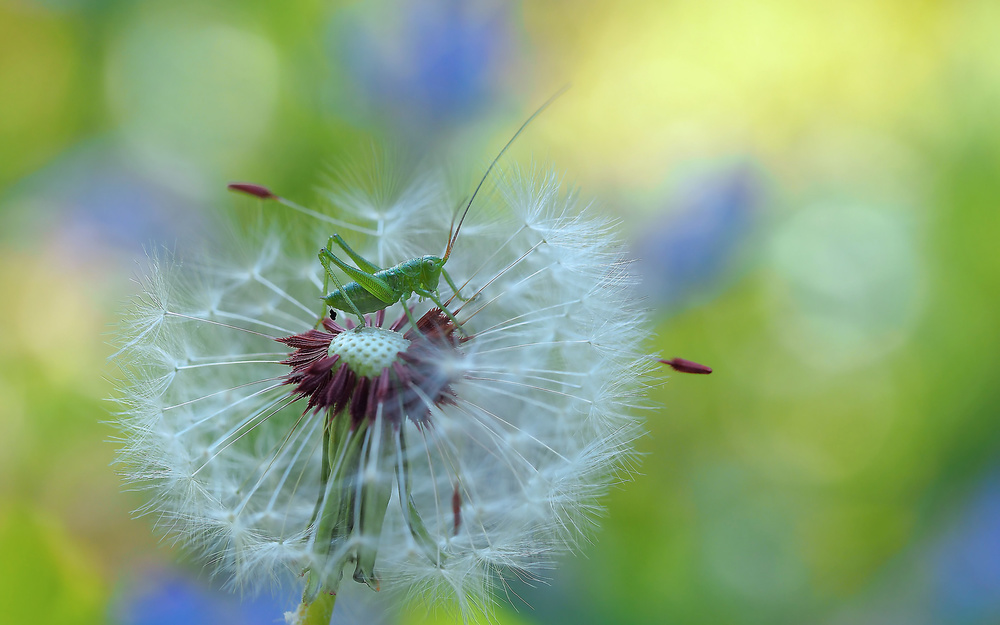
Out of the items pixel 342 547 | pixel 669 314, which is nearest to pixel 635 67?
pixel 669 314

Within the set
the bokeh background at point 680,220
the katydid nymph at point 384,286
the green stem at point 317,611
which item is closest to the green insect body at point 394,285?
the katydid nymph at point 384,286

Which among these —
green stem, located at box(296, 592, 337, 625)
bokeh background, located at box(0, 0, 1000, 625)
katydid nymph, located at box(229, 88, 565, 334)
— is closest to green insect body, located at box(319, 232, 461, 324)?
katydid nymph, located at box(229, 88, 565, 334)

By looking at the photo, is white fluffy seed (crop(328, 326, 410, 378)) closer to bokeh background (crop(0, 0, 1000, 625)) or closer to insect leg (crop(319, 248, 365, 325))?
insect leg (crop(319, 248, 365, 325))

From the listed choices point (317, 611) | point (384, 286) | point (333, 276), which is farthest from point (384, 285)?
point (317, 611)

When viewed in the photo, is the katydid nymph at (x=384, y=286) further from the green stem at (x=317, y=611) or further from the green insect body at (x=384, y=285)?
the green stem at (x=317, y=611)

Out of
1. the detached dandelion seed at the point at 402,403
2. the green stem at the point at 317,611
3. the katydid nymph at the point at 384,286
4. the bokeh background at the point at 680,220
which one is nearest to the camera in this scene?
the green stem at the point at 317,611

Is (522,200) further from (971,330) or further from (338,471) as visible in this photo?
(971,330)
